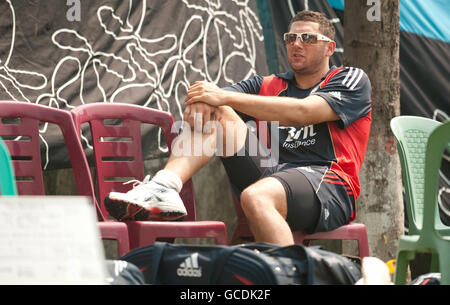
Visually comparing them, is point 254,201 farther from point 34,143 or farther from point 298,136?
point 34,143

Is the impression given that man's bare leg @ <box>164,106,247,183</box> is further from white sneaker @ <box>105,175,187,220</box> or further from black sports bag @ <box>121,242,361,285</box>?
black sports bag @ <box>121,242,361,285</box>

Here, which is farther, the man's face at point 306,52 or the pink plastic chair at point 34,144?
the man's face at point 306,52

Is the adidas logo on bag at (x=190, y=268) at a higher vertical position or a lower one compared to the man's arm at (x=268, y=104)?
lower

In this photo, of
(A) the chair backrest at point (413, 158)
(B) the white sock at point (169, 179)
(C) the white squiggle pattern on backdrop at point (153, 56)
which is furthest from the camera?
(C) the white squiggle pattern on backdrop at point (153, 56)

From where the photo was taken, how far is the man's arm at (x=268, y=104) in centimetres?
344

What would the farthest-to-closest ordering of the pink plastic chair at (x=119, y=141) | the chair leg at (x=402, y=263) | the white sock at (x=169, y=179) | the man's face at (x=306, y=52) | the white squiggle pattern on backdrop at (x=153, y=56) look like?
the white squiggle pattern on backdrop at (x=153, y=56), the man's face at (x=306, y=52), the pink plastic chair at (x=119, y=141), the white sock at (x=169, y=179), the chair leg at (x=402, y=263)

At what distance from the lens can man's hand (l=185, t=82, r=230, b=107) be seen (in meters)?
3.41

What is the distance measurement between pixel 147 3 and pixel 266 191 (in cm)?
175

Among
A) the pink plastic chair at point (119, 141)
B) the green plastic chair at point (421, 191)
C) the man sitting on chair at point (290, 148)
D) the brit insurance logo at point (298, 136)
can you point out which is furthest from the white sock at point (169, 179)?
the green plastic chair at point (421, 191)

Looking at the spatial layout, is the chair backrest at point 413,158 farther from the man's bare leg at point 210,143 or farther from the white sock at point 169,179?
the white sock at point 169,179

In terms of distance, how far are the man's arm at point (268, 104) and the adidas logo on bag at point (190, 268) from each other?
138 centimetres

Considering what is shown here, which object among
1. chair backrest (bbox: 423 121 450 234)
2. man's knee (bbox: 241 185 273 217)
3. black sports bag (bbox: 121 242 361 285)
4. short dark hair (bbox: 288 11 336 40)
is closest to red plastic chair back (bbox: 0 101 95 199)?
→ man's knee (bbox: 241 185 273 217)

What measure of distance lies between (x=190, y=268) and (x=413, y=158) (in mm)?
1667
